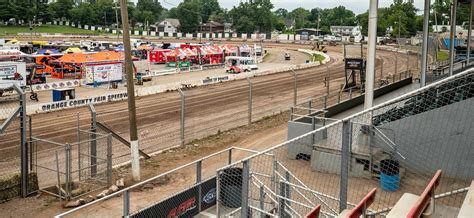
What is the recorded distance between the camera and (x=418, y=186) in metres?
12.3

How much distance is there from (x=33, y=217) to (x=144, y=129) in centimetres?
1355

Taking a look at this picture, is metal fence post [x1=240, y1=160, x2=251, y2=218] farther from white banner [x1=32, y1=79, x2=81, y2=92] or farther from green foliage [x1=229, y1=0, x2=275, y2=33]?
green foliage [x1=229, y1=0, x2=275, y2=33]

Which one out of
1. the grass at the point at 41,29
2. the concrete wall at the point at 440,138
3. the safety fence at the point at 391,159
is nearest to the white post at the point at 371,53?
the safety fence at the point at 391,159

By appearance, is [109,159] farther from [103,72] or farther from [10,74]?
[103,72]

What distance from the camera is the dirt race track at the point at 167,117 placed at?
21.0m

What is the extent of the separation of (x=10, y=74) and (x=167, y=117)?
16.8 metres

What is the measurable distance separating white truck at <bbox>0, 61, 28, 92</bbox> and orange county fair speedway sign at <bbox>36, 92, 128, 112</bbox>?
24.2 feet

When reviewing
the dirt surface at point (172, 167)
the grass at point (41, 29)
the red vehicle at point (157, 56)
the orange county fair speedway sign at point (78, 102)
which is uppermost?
the grass at point (41, 29)

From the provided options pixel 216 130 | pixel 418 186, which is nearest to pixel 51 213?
pixel 418 186

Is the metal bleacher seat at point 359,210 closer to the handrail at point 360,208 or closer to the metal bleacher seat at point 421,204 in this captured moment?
the handrail at point 360,208

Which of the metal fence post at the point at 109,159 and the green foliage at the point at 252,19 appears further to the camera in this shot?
the green foliage at the point at 252,19

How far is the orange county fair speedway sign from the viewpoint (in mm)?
32125

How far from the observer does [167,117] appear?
2959 cm

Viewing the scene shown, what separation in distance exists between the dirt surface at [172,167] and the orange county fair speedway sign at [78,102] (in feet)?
46.5
